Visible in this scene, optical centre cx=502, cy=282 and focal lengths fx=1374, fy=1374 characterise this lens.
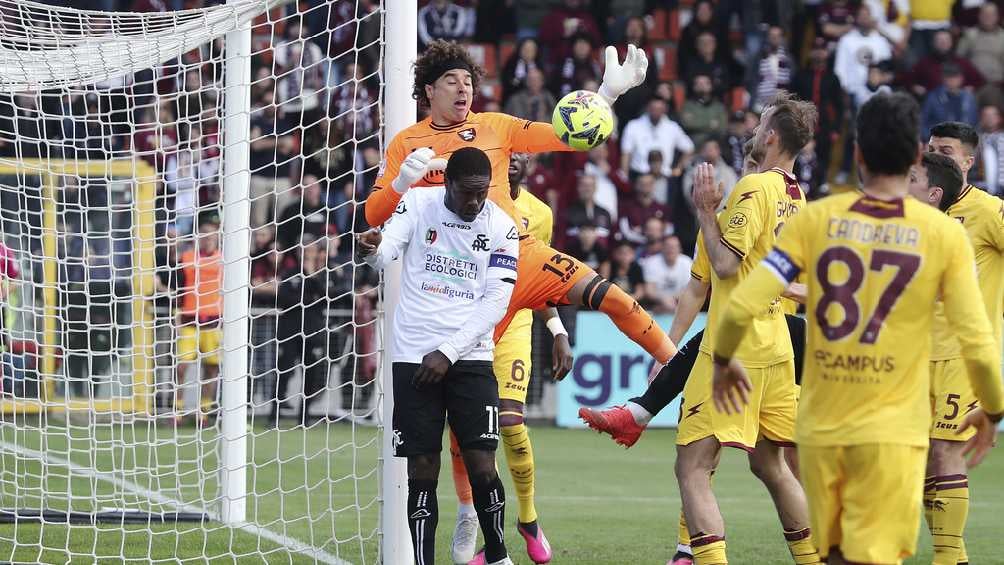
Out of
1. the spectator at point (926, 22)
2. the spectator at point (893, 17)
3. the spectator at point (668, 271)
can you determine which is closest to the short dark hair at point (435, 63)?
the spectator at point (668, 271)

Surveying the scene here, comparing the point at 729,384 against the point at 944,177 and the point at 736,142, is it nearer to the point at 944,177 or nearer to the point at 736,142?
the point at 944,177

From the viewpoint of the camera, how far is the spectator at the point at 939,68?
2041 cm

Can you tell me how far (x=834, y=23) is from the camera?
20.6 m

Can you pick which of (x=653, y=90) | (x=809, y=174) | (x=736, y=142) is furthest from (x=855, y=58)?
(x=653, y=90)

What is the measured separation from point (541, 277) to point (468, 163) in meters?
1.31

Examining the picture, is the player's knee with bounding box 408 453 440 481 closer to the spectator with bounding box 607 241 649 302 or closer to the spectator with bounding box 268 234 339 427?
the spectator with bounding box 268 234 339 427

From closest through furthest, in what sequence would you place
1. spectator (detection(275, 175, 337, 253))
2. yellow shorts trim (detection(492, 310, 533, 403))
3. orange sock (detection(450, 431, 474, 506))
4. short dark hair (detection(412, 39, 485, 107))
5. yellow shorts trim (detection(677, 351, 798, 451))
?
yellow shorts trim (detection(677, 351, 798, 451)), short dark hair (detection(412, 39, 485, 107)), orange sock (detection(450, 431, 474, 506)), yellow shorts trim (detection(492, 310, 533, 403)), spectator (detection(275, 175, 337, 253))

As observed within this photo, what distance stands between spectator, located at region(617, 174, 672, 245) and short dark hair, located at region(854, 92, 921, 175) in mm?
13421

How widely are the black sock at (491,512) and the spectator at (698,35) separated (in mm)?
14109

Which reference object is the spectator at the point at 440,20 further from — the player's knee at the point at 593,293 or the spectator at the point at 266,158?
the player's knee at the point at 593,293

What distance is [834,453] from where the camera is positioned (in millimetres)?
4641

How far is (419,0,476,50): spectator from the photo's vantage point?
19250mm

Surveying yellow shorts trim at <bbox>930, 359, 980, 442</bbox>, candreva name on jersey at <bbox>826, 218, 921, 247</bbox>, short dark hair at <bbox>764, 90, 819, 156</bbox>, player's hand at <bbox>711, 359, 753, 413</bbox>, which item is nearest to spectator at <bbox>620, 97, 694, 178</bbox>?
yellow shorts trim at <bbox>930, 359, 980, 442</bbox>

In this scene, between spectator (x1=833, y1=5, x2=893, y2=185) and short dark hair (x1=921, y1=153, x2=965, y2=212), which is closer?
short dark hair (x1=921, y1=153, x2=965, y2=212)
